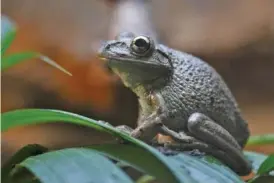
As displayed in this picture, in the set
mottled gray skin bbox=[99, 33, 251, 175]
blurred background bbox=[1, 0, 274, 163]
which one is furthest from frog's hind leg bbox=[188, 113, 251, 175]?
blurred background bbox=[1, 0, 274, 163]

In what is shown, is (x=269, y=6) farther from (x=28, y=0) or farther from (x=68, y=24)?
(x=28, y=0)

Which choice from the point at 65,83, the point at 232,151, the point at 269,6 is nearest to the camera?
the point at 232,151

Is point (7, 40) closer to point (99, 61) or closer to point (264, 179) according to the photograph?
point (264, 179)

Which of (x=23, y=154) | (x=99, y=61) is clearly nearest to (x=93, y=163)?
(x=23, y=154)

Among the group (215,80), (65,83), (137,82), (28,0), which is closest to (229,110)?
(215,80)

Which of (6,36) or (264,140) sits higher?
(6,36)

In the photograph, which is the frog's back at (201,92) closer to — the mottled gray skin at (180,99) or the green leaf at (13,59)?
the mottled gray skin at (180,99)

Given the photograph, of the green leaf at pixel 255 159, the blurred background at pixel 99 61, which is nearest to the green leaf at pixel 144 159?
the green leaf at pixel 255 159
